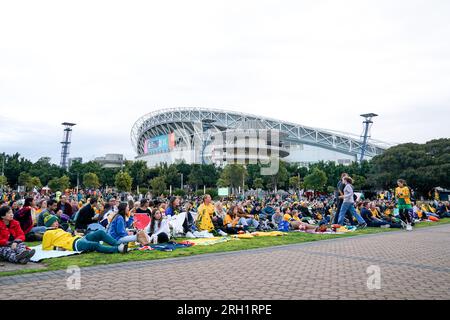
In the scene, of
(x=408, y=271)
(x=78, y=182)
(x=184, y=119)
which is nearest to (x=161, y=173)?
(x=78, y=182)

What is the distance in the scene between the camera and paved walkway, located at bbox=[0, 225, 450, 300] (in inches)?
186

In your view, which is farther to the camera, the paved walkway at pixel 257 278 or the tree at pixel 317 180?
the tree at pixel 317 180

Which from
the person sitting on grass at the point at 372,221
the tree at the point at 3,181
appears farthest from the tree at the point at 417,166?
the tree at the point at 3,181

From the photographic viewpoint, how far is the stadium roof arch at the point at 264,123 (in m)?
99.9

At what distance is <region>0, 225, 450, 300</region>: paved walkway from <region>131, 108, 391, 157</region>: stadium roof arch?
84.0 m

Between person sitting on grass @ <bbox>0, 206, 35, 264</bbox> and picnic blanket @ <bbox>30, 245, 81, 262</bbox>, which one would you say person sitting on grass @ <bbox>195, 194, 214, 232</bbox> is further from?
person sitting on grass @ <bbox>0, 206, 35, 264</bbox>

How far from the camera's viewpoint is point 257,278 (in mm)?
5719

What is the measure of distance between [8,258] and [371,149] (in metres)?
100

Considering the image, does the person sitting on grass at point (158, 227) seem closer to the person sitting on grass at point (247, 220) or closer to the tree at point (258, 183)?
the person sitting on grass at point (247, 220)

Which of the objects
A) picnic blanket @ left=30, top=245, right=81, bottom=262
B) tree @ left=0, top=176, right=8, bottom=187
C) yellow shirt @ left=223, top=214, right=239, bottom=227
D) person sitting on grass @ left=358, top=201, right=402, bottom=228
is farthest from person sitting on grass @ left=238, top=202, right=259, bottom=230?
tree @ left=0, top=176, right=8, bottom=187

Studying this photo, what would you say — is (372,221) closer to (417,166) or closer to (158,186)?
(417,166)

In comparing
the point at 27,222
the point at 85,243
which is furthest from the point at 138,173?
the point at 85,243

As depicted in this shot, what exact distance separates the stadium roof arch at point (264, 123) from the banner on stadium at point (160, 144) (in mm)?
3556
